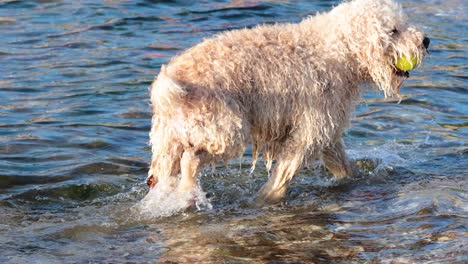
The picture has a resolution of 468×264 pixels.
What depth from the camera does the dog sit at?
6.59 m

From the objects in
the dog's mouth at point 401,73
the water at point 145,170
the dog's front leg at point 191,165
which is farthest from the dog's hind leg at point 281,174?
the dog's mouth at point 401,73

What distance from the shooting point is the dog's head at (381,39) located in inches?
285

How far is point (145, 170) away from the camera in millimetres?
8398

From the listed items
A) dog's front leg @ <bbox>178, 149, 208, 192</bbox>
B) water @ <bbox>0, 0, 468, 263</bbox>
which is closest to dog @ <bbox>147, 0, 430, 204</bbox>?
dog's front leg @ <bbox>178, 149, 208, 192</bbox>

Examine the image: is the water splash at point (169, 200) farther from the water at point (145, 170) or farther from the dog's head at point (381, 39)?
the dog's head at point (381, 39)

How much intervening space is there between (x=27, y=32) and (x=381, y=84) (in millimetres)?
7429

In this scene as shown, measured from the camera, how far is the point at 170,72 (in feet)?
22.0

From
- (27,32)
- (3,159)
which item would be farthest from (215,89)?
(27,32)

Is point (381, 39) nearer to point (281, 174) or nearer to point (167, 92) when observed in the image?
point (281, 174)

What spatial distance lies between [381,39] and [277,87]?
3.35ft

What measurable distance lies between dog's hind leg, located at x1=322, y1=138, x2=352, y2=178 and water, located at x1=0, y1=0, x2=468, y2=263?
115 mm

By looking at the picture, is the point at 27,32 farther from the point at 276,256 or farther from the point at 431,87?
the point at 276,256

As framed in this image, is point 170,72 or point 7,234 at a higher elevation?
point 170,72

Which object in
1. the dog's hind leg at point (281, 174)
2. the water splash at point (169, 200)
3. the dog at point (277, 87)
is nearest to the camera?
the dog at point (277, 87)
